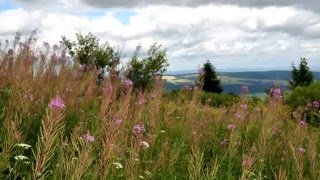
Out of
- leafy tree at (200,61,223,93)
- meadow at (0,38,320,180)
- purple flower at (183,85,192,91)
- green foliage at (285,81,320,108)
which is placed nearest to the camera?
meadow at (0,38,320,180)

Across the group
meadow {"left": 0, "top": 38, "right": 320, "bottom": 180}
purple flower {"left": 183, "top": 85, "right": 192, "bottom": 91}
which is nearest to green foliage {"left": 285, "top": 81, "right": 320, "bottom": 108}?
purple flower {"left": 183, "top": 85, "right": 192, "bottom": 91}

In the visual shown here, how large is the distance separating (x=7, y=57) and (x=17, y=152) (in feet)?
9.08

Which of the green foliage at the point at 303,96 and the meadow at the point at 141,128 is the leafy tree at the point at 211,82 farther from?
the meadow at the point at 141,128

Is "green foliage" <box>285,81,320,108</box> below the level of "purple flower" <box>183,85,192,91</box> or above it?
below

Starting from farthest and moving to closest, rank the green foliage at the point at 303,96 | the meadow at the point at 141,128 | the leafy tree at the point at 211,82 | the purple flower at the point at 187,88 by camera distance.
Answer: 1. the leafy tree at the point at 211,82
2. the green foliage at the point at 303,96
3. the purple flower at the point at 187,88
4. the meadow at the point at 141,128

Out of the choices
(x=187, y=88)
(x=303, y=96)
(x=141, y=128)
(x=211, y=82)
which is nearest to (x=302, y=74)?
(x=211, y=82)

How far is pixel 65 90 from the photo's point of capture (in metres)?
6.32

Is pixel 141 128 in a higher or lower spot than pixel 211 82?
higher

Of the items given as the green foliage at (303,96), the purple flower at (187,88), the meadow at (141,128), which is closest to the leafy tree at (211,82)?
→ the green foliage at (303,96)

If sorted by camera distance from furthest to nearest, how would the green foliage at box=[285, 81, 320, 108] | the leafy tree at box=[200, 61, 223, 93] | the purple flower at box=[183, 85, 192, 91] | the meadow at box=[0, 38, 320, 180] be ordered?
the leafy tree at box=[200, 61, 223, 93]
the green foliage at box=[285, 81, 320, 108]
the purple flower at box=[183, 85, 192, 91]
the meadow at box=[0, 38, 320, 180]

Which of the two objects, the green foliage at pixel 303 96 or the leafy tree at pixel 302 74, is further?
the leafy tree at pixel 302 74

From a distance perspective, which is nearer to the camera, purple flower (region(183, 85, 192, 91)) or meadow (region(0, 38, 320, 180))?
meadow (region(0, 38, 320, 180))

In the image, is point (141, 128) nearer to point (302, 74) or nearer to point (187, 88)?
point (187, 88)

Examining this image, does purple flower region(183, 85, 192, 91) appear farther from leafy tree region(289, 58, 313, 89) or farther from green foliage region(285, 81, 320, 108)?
leafy tree region(289, 58, 313, 89)
